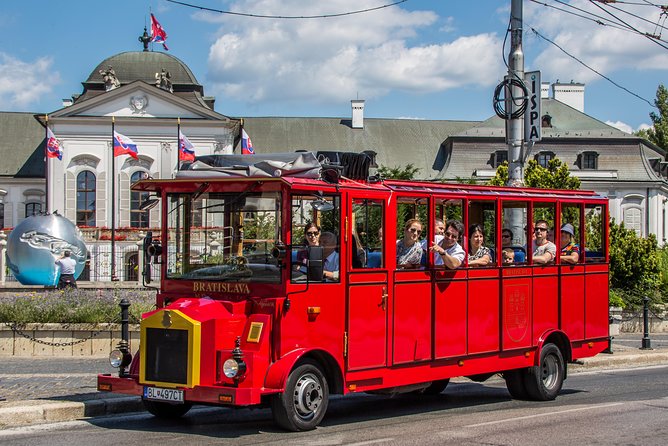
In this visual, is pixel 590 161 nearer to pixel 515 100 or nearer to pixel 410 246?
pixel 515 100

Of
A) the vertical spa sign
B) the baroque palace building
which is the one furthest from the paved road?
the baroque palace building

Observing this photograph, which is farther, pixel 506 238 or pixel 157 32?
pixel 157 32

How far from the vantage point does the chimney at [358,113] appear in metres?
79.3

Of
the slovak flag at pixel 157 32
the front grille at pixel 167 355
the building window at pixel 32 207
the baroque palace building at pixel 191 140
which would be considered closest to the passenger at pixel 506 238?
the front grille at pixel 167 355

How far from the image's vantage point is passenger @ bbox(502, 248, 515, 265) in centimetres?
1384

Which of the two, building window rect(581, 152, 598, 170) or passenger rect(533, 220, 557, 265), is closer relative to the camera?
passenger rect(533, 220, 557, 265)

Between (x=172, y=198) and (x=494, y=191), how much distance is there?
4464 mm

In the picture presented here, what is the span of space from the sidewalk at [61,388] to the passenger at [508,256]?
5.16 meters

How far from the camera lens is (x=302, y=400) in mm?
10820

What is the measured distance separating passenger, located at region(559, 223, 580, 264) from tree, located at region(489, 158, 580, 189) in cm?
1421

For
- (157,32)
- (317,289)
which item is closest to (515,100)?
(317,289)

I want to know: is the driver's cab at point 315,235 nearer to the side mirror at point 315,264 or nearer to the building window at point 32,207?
the side mirror at point 315,264

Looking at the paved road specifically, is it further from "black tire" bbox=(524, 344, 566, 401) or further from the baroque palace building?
the baroque palace building

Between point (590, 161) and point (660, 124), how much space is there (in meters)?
27.1
